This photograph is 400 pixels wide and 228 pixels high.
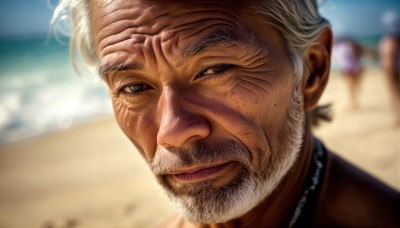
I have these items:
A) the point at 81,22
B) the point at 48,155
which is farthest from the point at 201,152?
the point at 48,155

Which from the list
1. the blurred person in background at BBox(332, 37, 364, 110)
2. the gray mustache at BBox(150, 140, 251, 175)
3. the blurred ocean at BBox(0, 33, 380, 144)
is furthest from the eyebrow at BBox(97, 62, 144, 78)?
the blurred person in background at BBox(332, 37, 364, 110)

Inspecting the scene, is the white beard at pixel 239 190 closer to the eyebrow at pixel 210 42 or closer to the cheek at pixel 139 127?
the cheek at pixel 139 127

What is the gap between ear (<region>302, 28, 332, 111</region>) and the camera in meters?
1.83

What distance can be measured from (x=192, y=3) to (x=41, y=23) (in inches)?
1213

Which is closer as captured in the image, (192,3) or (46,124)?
(192,3)

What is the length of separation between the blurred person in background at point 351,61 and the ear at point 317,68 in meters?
6.54

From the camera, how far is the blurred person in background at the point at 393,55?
728 centimetres

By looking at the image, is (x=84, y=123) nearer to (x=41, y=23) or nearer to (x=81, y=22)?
(x=81, y=22)

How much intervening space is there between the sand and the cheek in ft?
6.19

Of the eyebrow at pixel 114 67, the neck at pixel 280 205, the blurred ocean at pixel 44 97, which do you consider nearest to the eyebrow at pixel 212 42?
the eyebrow at pixel 114 67

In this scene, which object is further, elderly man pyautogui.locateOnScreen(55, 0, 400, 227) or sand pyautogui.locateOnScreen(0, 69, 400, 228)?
sand pyautogui.locateOnScreen(0, 69, 400, 228)

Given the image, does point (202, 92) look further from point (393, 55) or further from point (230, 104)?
point (393, 55)

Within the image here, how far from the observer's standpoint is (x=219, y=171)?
A: 1531 millimetres

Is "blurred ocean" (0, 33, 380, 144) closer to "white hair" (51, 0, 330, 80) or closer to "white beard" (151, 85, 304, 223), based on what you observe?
"white hair" (51, 0, 330, 80)
